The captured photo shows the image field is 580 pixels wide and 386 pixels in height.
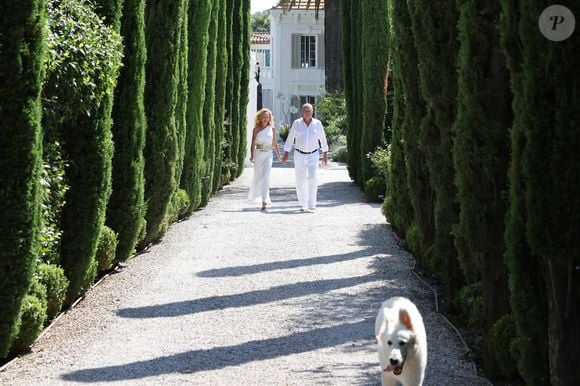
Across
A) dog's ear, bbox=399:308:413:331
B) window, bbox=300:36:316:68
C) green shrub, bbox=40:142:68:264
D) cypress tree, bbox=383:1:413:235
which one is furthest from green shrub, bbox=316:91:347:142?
dog's ear, bbox=399:308:413:331

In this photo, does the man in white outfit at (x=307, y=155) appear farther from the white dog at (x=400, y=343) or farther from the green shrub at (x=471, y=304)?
the white dog at (x=400, y=343)

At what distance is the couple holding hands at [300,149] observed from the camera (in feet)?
60.7

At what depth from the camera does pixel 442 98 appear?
8750 millimetres

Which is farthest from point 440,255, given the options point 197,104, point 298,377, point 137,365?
point 197,104

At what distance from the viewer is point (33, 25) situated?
6.89m

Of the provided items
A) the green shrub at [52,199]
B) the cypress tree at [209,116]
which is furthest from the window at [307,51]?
the green shrub at [52,199]

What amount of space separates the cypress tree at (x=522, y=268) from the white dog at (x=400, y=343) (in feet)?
2.08

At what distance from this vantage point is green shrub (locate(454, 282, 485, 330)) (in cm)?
762

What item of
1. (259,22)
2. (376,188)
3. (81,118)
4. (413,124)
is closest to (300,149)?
(376,188)

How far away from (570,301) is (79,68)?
196 inches

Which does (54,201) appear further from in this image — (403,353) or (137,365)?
(403,353)

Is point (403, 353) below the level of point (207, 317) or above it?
above

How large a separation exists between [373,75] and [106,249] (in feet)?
37.8

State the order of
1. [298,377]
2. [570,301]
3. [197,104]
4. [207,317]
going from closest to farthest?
[570,301]
[298,377]
[207,317]
[197,104]
